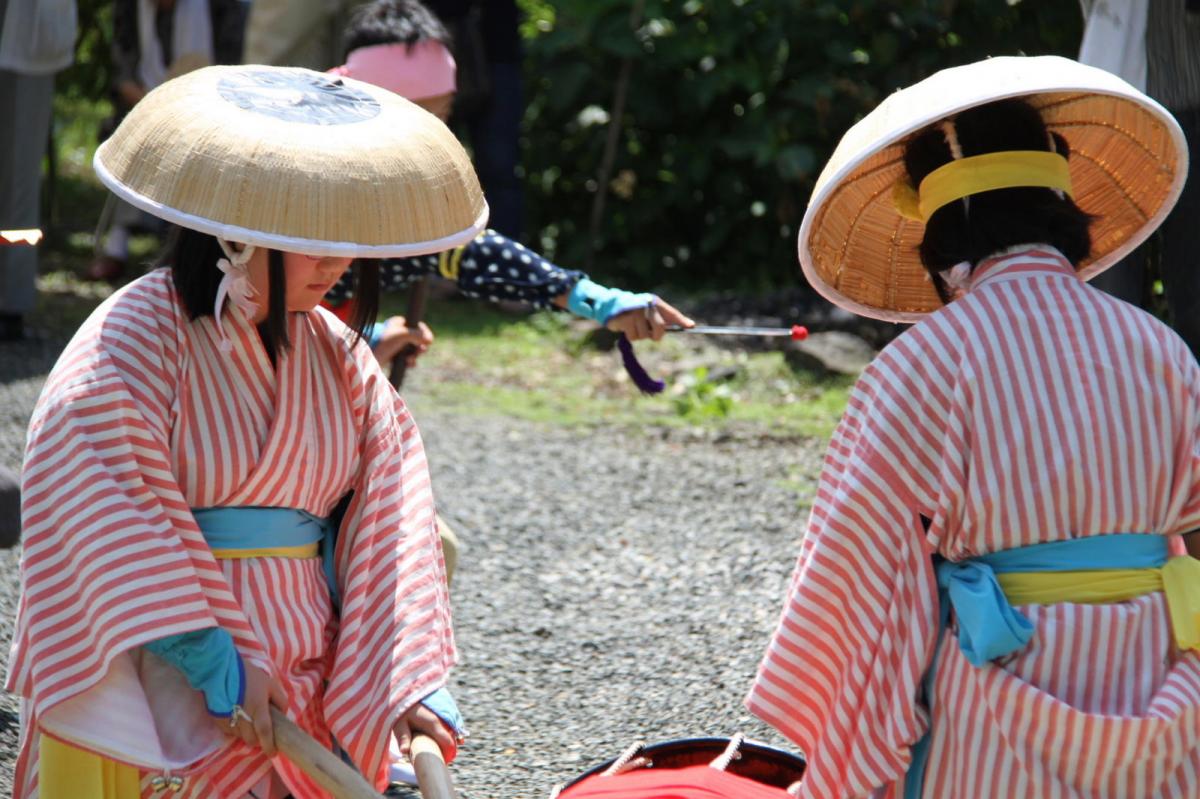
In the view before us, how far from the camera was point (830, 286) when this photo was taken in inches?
113

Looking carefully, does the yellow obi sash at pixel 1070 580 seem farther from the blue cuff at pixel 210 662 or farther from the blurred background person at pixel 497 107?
the blurred background person at pixel 497 107

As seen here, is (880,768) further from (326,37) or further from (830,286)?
(326,37)

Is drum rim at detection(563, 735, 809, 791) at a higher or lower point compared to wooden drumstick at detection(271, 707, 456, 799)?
lower

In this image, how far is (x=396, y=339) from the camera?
386 centimetres

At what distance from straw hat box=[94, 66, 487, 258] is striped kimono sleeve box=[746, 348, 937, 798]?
71cm

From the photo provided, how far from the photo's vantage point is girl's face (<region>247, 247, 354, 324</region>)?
2.48m

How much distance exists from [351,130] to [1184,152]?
1.37 meters

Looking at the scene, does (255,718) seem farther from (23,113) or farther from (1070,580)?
(23,113)

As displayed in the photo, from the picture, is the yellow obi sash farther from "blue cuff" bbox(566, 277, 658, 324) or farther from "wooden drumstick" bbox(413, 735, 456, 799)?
"blue cuff" bbox(566, 277, 658, 324)

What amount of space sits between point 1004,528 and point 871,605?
0.75ft

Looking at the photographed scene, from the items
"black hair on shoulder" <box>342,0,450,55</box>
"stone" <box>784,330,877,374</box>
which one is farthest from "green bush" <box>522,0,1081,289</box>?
"black hair on shoulder" <box>342,0,450,55</box>

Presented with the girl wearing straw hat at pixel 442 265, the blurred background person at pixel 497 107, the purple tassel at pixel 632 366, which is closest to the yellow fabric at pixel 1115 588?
the girl wearing straw hat at pixel 442 265

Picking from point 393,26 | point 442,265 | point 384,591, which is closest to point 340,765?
point 384,591

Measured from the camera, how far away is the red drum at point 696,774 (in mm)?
2779
